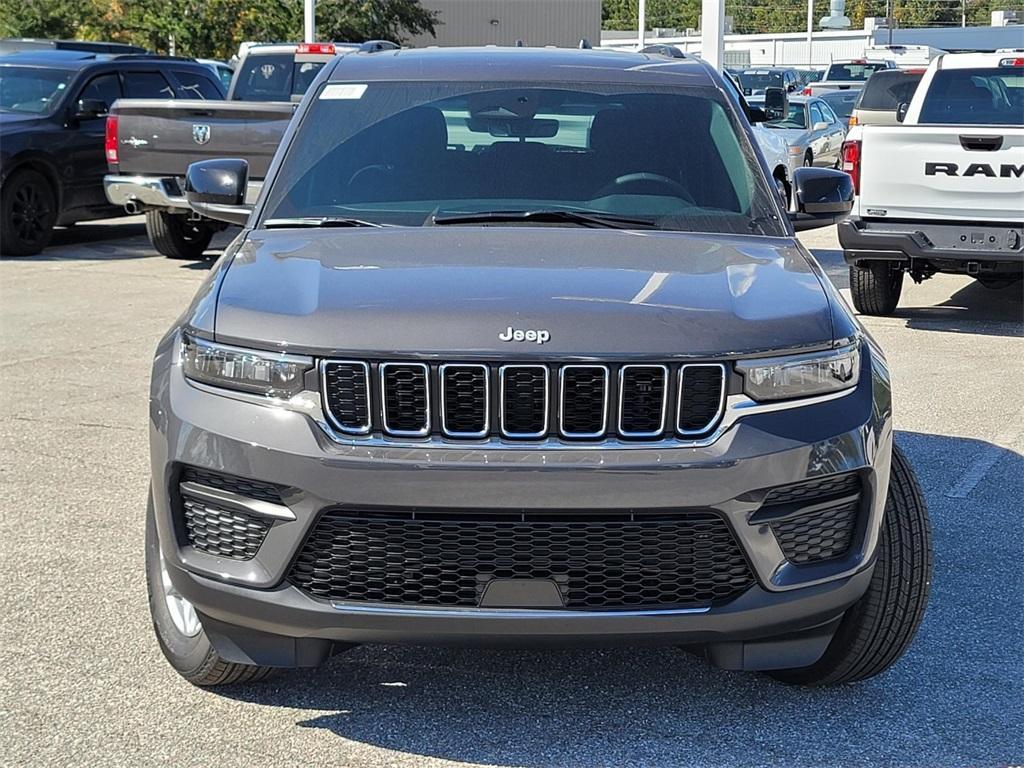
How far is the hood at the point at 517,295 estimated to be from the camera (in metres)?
3.41

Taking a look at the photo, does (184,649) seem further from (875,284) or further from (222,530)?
(875,284)

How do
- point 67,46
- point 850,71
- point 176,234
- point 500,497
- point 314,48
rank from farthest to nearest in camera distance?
point 850,71 → point 67,46 → point 314,48 → point 176,234 → point 500,497

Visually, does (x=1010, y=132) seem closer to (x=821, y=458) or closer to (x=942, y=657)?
(x=942, y=657)

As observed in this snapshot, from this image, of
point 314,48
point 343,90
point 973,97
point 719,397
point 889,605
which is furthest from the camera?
point 314,48

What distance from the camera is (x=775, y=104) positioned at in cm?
1836

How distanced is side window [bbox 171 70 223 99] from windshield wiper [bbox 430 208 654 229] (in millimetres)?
11924

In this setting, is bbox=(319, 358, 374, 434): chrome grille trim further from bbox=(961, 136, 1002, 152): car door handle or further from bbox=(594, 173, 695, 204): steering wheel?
bbox=(961, 136, 1002, 152): car door handle

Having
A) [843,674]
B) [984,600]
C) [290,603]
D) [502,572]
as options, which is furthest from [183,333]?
[984,600]

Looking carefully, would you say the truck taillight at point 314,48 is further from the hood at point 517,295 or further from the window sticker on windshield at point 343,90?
the hood at point 517,295

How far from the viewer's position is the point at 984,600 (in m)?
4.82

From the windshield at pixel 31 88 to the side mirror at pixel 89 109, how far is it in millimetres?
264

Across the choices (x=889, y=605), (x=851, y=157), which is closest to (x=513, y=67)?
(x=889, y=605)

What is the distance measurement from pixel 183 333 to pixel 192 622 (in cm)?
79

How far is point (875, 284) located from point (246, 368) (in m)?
8.02
